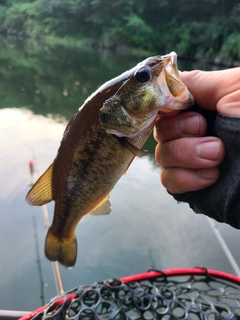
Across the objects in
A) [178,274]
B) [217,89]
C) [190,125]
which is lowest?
[178,274]

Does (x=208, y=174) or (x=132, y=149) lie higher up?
(x=132, y=149)

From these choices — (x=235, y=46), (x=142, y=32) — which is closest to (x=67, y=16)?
(x=142, y=32)

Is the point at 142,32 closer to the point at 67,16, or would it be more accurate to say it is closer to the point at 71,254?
the point at 67,16

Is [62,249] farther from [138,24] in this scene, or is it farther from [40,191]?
[138,24]

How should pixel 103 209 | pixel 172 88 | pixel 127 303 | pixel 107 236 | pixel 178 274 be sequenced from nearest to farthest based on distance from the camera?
1. pixel 172 88
2. pixel 103 209
3. pixel 127 303
4. pixel 178 274
5. pixel 107 236

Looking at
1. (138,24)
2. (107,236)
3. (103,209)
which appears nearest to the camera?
(103,209)

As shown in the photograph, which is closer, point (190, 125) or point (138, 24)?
point (190, 125)

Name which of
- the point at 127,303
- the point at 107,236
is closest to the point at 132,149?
the point at 127,303
